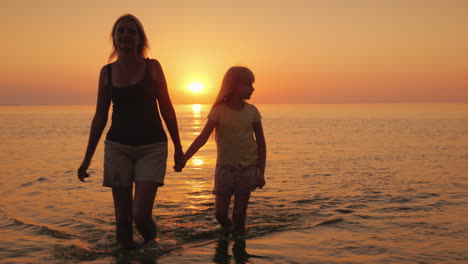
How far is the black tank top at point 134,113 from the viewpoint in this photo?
4.36 meters

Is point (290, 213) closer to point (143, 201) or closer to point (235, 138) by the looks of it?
point (235, 138)

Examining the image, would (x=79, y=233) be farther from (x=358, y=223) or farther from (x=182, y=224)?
(x=358, y=223)

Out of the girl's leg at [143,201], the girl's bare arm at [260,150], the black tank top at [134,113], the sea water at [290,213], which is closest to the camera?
the black tank top at [134,113]

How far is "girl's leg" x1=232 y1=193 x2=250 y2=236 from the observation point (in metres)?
5.48

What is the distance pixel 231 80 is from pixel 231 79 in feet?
0.04

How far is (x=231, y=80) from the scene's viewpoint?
524cm

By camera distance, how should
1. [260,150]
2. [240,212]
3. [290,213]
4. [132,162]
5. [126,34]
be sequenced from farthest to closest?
[290,213]
[240,212]
[260,150]
[132,162]
[126,34]

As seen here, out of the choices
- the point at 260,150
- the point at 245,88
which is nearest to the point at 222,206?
the point at 260,150

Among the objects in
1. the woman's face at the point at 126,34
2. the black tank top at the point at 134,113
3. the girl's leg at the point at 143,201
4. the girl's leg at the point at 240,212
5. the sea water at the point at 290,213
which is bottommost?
the sea water at the point at 290,213

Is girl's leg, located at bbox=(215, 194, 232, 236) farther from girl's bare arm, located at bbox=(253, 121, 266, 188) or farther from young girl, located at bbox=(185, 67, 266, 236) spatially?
girl's bare arm, located at bbox=(253, 121, 266, 188)

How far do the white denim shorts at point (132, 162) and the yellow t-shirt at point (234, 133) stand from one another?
3.20 feet

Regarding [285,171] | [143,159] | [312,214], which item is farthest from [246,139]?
[285,171]

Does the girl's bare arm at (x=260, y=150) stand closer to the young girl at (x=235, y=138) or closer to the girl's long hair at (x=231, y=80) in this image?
the young girl at (x=235, y=138)

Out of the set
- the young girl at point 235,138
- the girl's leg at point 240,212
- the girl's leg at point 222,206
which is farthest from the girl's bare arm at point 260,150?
the girl's leg at point 222,206
